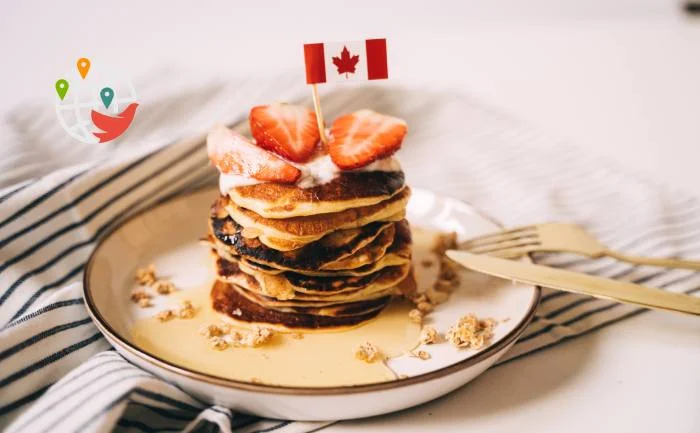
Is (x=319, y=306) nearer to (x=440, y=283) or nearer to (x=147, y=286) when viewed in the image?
(x=440, y=283)

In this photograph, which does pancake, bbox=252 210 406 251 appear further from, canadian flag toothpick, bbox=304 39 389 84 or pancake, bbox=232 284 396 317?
canadian flag toothpick, bbox=304 39 389 84

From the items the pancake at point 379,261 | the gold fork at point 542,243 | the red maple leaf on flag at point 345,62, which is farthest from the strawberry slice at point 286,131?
the gold fork at point 542,243

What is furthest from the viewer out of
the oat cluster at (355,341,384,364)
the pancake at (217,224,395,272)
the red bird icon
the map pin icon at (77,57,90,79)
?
the red bird icon

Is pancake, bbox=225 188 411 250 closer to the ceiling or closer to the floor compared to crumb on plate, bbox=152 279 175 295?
closer to the ceiling

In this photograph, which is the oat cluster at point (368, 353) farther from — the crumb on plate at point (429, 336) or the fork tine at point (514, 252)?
the fork tine at point (514, 252)

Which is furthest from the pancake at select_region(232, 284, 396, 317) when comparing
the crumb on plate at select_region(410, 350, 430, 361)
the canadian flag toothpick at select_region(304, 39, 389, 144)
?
the canadian flag toothpick at select_region(304, 39, 389, 144)

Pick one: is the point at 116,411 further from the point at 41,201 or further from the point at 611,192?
the point at 611,192
